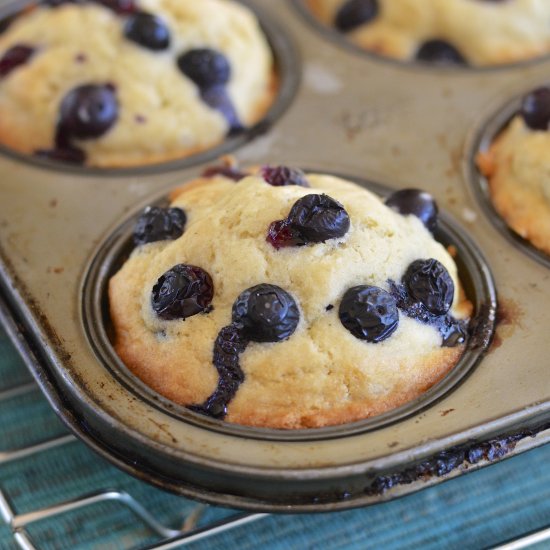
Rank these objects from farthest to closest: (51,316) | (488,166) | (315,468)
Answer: (488,166)
(51,316)
(315,468)

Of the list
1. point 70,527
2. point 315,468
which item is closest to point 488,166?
point 315,468

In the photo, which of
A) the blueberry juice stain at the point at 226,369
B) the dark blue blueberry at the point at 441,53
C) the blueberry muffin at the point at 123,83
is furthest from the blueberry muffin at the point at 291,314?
the dark blue blueberry at the point at 441,53

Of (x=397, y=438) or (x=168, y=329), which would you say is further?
(x=168, y=329)

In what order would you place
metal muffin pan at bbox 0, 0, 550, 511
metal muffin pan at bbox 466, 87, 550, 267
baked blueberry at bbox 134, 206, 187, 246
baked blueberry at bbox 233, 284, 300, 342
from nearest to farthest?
metal muffin pan at bbox 0, 0, 550, 511, baked blueberry at bbox 233, 284, 300, 342, baked blueberry at bbox 134, 206, 187, 246, metal muffin pan at bbox 466, 87, 550, 267

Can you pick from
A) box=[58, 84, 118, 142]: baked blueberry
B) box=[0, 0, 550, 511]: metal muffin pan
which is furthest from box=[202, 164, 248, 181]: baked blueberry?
box=[58, 84, 118, 142]: baked blueberry

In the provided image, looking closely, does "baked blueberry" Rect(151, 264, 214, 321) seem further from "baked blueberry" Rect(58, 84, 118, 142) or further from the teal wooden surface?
"baked blueberry" Rect(58, 84, 118, 142)

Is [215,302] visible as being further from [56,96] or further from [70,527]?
[56,96]
